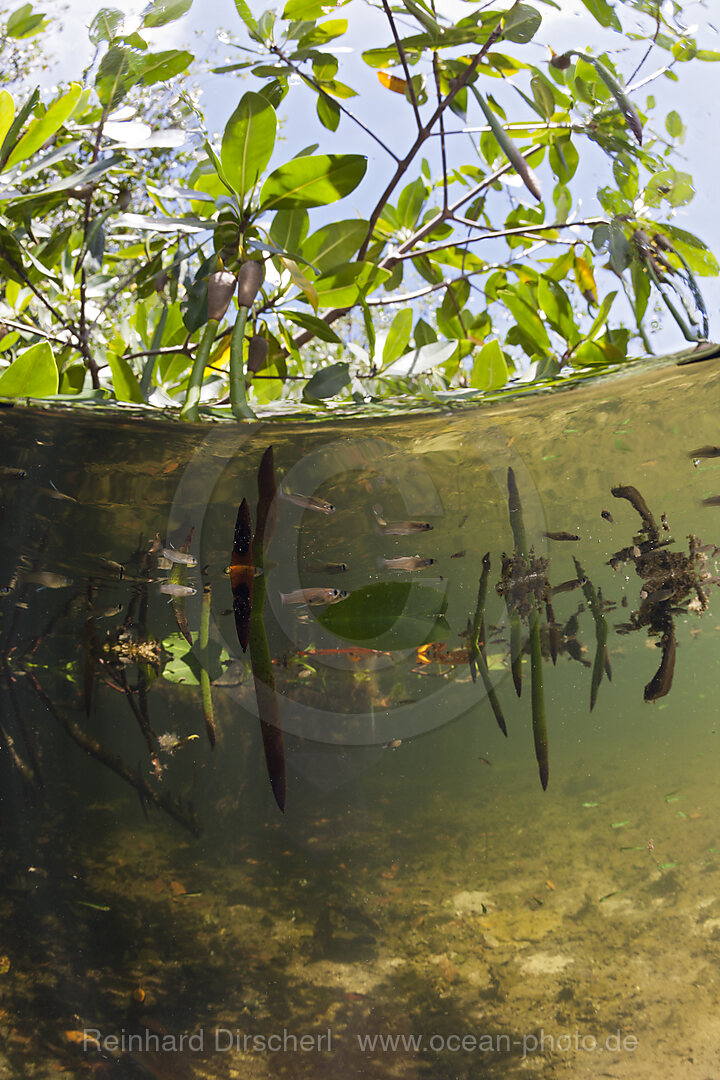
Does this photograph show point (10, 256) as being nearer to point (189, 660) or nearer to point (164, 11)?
point (164, 11)

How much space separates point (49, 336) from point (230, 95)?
0.44 metres

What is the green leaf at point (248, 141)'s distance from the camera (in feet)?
1.83

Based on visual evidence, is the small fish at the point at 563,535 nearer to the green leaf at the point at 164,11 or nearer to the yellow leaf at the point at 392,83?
the yellow leaf at the point at 392,83

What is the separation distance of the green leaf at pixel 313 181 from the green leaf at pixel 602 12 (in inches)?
12.0

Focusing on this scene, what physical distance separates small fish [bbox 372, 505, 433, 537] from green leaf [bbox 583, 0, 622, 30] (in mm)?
650

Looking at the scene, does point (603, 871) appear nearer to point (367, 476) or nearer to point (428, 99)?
point (367, 476)

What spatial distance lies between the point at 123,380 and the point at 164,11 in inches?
14.9

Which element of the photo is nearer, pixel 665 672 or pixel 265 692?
pixel 265 692

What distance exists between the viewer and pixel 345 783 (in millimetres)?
806

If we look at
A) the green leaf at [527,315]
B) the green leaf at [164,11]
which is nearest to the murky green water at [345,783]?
the green leaf at [527,315]

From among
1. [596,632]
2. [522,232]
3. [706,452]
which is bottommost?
[596,632]

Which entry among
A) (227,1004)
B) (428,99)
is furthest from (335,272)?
(227,1004)

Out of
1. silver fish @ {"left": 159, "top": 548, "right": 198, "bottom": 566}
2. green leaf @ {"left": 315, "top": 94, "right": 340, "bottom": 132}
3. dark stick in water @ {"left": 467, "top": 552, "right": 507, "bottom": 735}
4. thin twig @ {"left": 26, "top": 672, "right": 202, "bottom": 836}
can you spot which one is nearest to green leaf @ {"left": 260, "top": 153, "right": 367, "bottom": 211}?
green leaf @ {"left": 315, "top": 94, "right": 340, "bottom": 132}

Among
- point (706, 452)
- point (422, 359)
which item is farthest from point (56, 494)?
point (706, 452)
